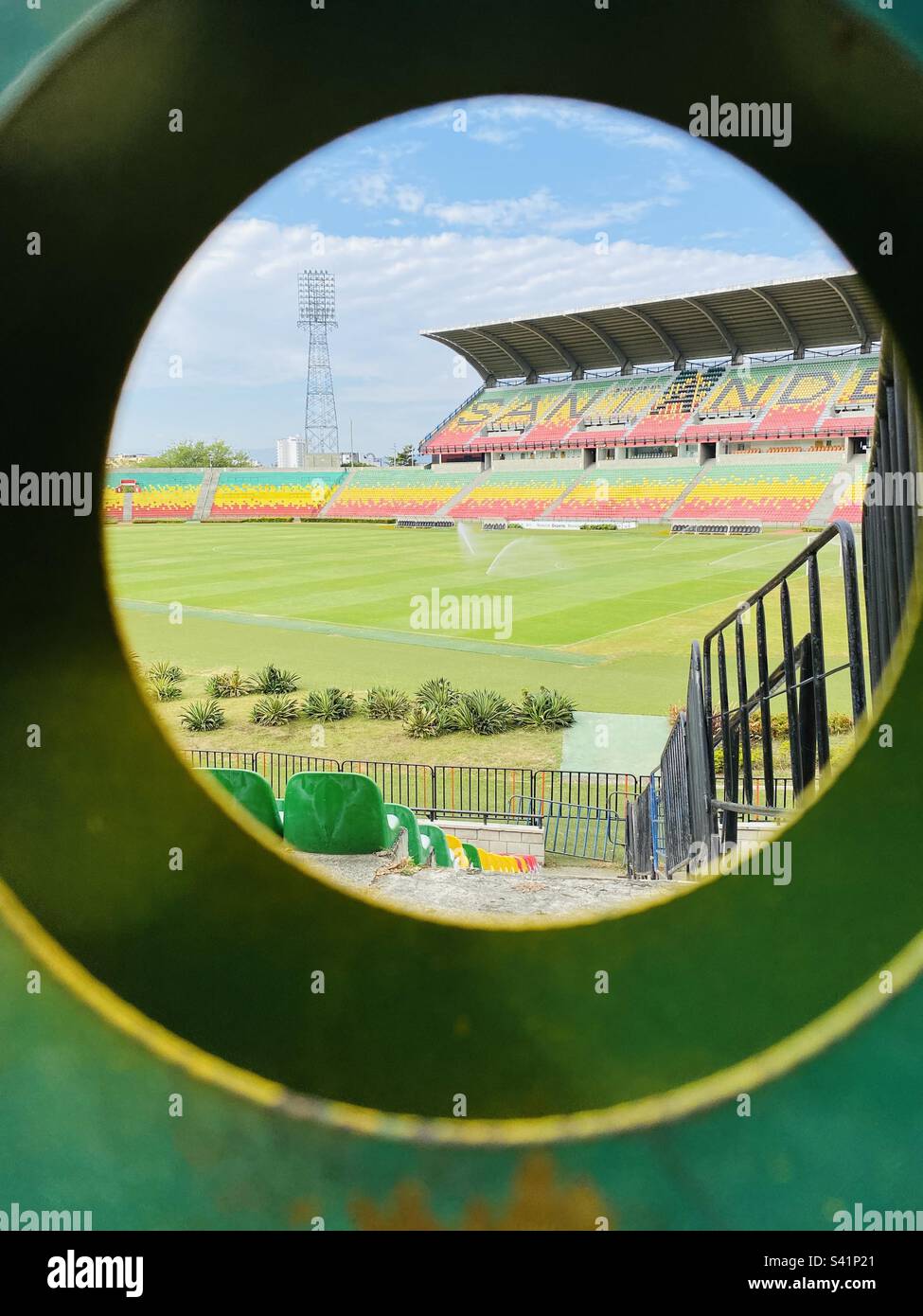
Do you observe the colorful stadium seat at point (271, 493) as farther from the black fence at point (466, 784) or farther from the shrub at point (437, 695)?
the black fence at point (466, 784)

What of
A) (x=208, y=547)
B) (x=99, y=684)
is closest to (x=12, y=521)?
(x=99, y=684)

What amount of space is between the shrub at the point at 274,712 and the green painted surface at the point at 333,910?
1246cm

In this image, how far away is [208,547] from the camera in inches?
1714

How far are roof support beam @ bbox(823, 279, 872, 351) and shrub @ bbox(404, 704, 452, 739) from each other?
4462 centimetres

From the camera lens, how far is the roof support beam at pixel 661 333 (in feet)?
186

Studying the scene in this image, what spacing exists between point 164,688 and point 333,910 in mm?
14388

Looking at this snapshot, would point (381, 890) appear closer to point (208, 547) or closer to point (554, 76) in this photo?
point (554, 76)

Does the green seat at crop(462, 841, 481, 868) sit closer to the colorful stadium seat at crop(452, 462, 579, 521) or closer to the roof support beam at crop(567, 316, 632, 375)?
the colorful stadium seat at crop(452, 462, 579, 521)

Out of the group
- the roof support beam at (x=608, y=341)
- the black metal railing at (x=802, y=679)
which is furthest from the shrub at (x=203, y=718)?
the roof support beam at (x=608, y=341)

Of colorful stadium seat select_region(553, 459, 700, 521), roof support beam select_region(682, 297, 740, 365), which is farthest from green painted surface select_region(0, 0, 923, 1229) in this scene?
roof support beam select_region(682, 297, 740, 365)

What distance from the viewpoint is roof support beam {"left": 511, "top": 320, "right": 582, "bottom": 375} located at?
201ft

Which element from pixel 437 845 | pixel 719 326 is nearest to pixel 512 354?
pixel 719 326

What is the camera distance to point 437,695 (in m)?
14.8

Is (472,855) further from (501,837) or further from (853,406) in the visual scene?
(853,406)
